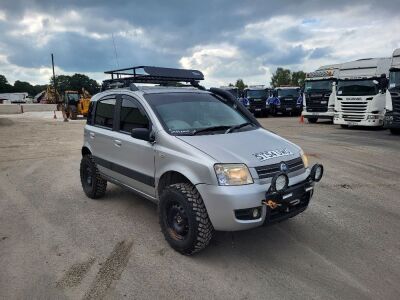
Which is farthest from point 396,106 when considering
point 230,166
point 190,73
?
point 230,166

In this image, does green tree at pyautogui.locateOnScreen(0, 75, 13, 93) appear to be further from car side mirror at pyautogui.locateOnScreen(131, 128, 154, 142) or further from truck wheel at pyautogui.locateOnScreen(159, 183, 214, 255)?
truck wheel at pyautogui.locateOnScreen(159, 183, 214, 255)

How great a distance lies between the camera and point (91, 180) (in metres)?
6.08

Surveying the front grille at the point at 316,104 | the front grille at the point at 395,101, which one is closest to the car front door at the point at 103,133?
the front grille at the point at 395,101

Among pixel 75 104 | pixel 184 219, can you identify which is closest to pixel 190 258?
pixel 184 219

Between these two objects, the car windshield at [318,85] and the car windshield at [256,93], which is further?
the car windshield at [256,93]

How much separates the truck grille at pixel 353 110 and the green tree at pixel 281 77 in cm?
6436

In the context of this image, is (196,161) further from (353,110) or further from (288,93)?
(288,93)

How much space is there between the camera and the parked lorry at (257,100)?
27.7 metres

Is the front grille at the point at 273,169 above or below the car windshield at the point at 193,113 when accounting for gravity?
below

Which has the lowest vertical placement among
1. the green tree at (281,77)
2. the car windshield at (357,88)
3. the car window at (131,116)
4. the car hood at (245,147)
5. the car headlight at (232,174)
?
the car headlight at (232,174)

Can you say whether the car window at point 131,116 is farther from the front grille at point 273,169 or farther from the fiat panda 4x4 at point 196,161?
the front grille at point 273,169

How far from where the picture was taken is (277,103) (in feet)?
90.8

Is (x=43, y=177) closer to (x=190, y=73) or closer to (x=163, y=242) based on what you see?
(x=190, y=73)

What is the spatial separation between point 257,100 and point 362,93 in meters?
11.7
